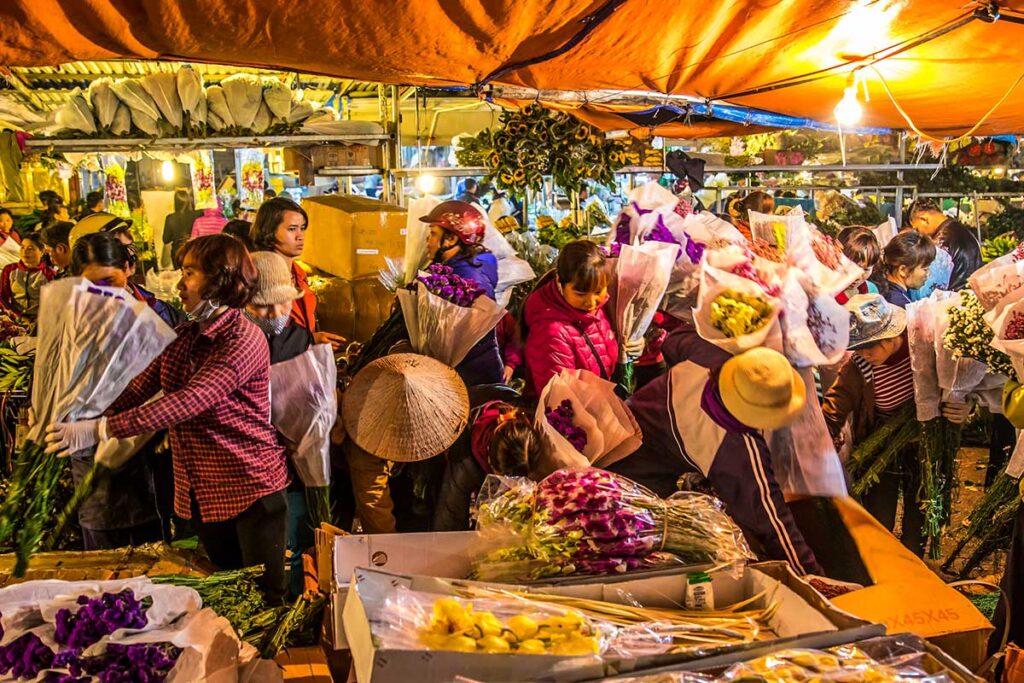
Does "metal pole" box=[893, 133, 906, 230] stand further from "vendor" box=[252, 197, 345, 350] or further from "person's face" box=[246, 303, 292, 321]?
"person's face" box=[246, 303, 292, 321]

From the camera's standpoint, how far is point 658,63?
11.7 feet

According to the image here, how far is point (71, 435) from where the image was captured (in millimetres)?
2387

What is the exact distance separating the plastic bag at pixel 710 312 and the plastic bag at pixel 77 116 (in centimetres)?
520

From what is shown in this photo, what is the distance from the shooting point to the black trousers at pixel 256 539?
2.90m

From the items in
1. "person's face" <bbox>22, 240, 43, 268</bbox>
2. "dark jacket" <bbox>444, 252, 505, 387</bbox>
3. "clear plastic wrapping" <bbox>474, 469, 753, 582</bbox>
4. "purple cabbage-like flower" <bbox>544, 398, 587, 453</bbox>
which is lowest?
"clear plastic wrapping" <bbox>474, 469, 753, 582</bbox>

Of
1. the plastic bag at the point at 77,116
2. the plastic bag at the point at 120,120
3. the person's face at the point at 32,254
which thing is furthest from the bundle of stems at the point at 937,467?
the plastic bag at the point at 77,116

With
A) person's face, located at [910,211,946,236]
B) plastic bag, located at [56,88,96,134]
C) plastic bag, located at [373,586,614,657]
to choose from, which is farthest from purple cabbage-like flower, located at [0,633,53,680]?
person's face, located at [910,211,946,236]

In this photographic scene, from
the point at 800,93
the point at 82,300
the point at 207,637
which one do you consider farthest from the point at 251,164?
the point at 207,637

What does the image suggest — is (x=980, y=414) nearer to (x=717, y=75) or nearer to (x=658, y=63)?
(x=717, y=75)

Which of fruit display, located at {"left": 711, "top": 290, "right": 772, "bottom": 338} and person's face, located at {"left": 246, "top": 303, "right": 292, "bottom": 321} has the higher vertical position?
fruit display, located at {"left": 711, "top": 290, "right": 772, "bottom": 338}

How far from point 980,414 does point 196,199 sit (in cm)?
729

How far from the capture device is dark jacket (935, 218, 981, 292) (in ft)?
18.7

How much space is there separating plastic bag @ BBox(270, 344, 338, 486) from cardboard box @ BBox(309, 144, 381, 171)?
11.5 feet

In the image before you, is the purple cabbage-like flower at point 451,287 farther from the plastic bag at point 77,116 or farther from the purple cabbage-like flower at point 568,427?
the plastic bag at point 77,116
